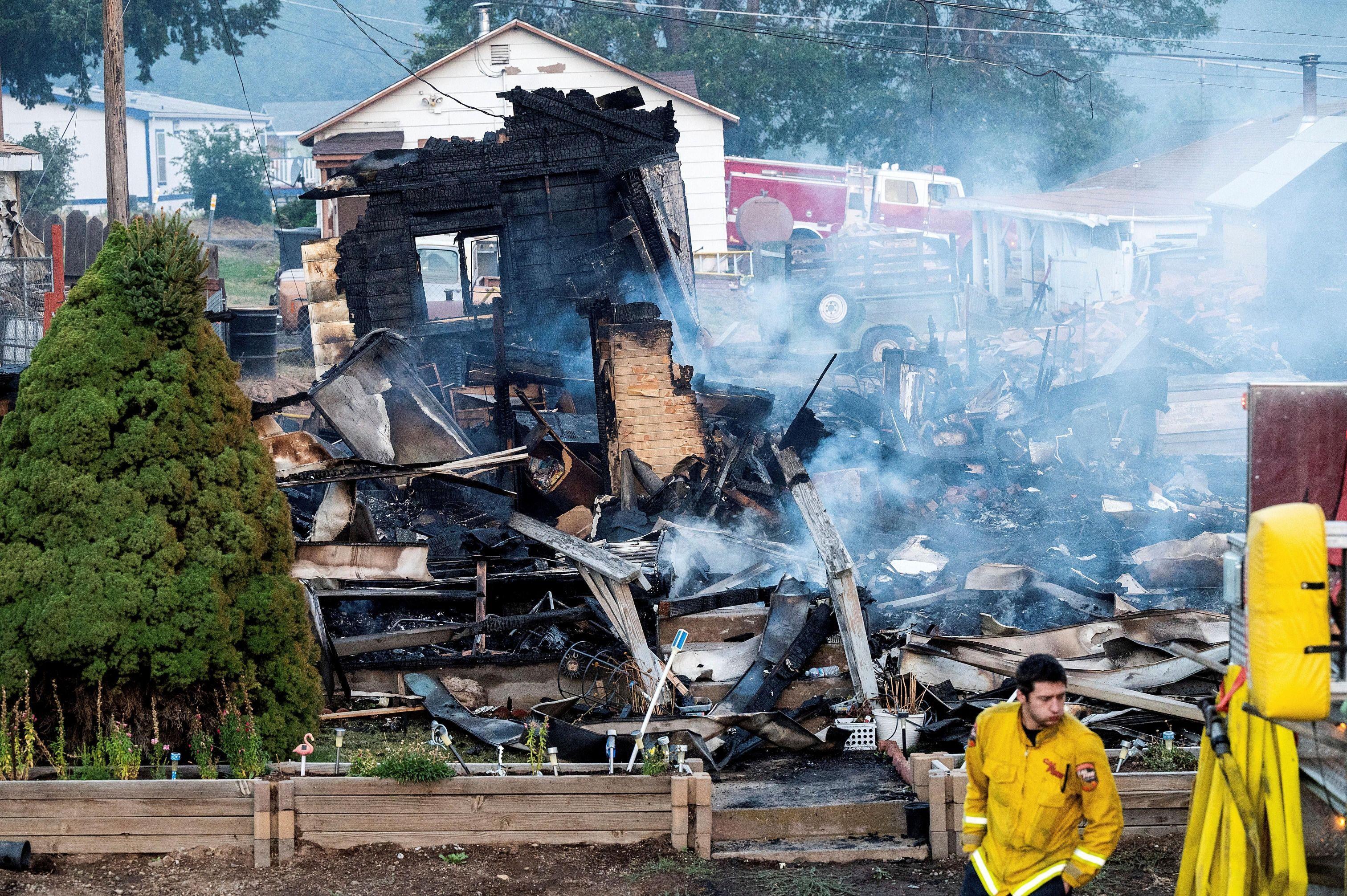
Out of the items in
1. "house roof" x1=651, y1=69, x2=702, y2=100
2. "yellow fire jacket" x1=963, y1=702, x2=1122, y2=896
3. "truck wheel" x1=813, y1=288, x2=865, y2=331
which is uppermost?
"house roof" x1=651, y1=69, x2=702, y2=100

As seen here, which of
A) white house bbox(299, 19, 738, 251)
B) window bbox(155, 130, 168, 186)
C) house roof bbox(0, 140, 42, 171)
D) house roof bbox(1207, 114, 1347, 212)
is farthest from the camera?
window bbox(155, 130, 168, 186)

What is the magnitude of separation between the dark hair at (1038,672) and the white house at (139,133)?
44.1 m

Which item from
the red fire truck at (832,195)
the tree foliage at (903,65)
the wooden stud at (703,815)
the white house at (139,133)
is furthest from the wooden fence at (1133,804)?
the white house at (139,133)

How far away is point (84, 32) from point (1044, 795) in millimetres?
36583

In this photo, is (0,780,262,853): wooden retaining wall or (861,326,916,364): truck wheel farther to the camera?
(861,326,916,364): truck wheel

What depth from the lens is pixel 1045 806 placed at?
404 centimetres

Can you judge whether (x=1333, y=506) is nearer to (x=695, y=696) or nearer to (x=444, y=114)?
(x=695, y=696)

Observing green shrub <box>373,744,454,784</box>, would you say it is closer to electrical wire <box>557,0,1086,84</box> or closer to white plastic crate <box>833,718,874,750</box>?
white plastic crate <box>833,718,874,750</box>

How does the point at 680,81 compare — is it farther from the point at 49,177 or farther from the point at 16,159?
the point at 16,159

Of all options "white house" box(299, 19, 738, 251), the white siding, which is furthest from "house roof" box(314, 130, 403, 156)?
the white siding

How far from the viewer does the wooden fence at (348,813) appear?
563cm

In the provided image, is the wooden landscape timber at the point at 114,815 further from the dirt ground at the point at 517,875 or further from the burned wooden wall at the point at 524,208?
the burned wooden wall at the point at 524,208

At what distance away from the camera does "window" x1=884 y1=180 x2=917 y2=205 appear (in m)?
34.3

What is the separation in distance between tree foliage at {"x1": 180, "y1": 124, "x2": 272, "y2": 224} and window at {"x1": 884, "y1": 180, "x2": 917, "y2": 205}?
20593 mm
